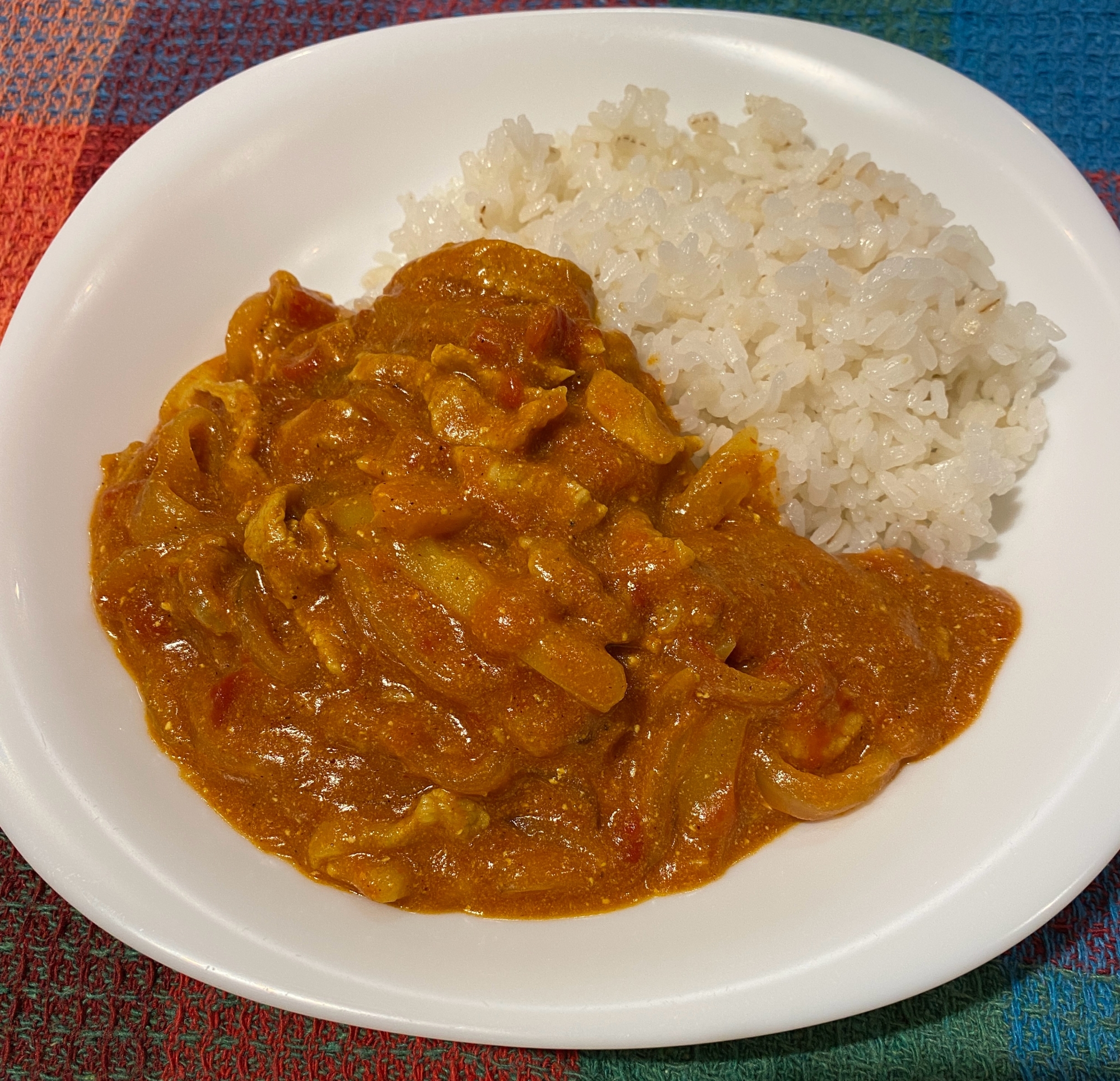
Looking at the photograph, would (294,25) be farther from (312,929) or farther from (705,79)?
(312,929)

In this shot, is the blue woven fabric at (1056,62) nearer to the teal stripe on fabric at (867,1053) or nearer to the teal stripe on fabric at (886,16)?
the teal stripe on fabric at (886,16)

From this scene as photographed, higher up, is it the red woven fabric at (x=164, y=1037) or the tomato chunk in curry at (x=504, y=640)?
the tomato chunk in curry at (x=504, y=640)

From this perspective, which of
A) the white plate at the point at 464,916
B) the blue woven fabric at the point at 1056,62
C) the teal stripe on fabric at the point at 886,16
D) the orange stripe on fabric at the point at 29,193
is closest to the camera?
the white plate at the point at 464,916

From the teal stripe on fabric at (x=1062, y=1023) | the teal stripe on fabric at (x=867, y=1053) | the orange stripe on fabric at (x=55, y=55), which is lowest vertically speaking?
the teal stripe on fabric at (x=867, y=1053)

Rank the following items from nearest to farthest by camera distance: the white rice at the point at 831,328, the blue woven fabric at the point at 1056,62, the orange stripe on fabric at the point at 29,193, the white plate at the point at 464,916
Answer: the white plate at the point at 464,916
the white rice at the point at 831,328
the orange stripe on fabric at the point at 29,193
the blue woven fabric at the point at 1056,62

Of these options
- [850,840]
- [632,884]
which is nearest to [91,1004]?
[632,884]

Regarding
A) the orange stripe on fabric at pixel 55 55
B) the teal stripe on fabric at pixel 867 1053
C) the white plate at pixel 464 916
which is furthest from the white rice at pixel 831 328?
the orange stripe on fabric at pixel 55 55

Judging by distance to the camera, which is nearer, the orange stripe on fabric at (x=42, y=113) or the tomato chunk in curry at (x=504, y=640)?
the tomato chunk in curry at (x=504, y=640)
